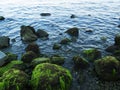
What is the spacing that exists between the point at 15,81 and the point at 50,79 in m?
2.51

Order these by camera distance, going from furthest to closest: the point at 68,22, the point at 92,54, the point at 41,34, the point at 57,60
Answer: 1. the point at 68,22
2. the point at 41,34
3. the point at 92,54
4. the point at 57,60

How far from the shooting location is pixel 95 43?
83.1 ft

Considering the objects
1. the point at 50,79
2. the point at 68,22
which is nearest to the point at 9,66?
the point at 50,79

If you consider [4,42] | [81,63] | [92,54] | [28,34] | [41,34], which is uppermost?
[81,63]

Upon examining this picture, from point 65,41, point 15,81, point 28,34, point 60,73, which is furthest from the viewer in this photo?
point 28,34

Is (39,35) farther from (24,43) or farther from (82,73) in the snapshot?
(82,73)

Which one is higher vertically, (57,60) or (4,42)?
(57,60)

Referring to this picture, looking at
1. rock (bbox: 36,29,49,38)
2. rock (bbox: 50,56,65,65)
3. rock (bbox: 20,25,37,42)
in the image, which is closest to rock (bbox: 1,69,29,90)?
rock (bbox: 50,56,65,65)

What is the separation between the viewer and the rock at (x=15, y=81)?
15.4m

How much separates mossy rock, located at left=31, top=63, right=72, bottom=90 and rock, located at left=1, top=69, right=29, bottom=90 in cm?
60

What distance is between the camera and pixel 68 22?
34.2 m

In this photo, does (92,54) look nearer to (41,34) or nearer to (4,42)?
(41,34)

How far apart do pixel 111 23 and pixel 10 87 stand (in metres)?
21.6

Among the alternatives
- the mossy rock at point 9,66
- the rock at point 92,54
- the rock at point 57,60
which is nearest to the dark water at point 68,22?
the rock at point 57,60
